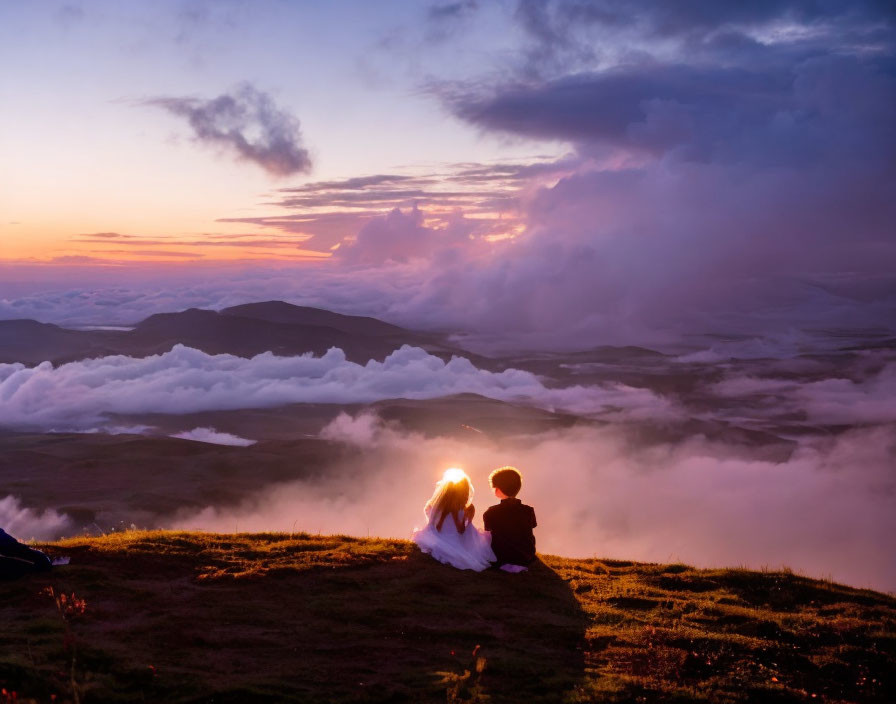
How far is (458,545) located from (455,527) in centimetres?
34

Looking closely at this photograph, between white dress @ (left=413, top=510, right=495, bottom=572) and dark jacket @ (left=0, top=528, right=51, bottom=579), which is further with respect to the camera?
white dress @ (left=413, top=510, right=495, bottom=572)

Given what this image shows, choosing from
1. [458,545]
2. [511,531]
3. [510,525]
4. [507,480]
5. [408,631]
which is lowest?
[408,631]

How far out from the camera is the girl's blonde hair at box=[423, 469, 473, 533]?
48.5ft

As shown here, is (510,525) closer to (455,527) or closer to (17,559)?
(455,527)

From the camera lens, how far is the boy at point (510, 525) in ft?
48.0

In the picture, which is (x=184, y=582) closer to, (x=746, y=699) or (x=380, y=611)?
(x=380, y=611)

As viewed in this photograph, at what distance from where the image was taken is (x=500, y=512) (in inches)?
584

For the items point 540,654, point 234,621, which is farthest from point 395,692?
point 234,621

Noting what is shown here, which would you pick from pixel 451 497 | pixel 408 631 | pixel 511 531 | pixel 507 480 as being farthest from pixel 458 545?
pixel 408 631

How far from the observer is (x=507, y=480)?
1499cm

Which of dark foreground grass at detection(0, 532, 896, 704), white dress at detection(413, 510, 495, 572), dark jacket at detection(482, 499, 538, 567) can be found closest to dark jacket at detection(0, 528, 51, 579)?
dark foreground grass at detection(0, 532, 896, 704)

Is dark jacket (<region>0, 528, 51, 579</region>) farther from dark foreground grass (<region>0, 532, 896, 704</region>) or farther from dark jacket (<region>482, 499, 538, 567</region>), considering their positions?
dark jacket (<region>482, 499, 538, 567</region>)

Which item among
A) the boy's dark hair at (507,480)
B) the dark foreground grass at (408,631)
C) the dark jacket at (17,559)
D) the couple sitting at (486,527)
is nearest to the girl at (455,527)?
the couple sitting at (486,527)

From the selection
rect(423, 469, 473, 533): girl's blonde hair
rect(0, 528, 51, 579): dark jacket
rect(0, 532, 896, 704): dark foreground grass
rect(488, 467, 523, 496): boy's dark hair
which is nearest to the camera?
rect(0, 532, 896, 704): dark foreground grass
